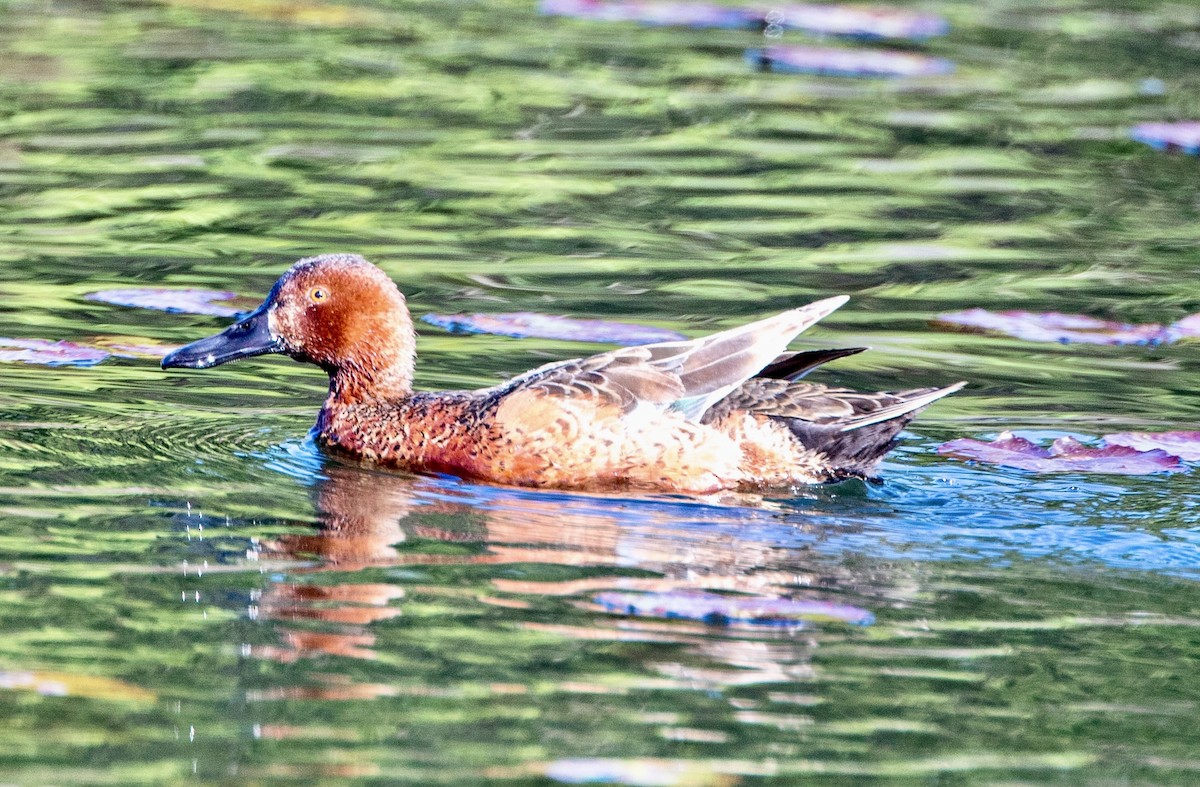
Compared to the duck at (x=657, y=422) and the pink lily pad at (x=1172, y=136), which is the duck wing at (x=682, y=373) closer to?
the duck at (x=657, y=422)

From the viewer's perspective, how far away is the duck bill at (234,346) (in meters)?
7.74

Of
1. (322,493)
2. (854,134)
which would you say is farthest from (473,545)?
(854,134)

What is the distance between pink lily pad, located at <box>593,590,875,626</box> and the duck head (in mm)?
2441

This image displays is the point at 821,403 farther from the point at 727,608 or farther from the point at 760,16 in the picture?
the point at 760,16

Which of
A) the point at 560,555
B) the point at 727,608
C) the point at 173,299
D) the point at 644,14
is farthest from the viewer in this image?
the point at 644,14

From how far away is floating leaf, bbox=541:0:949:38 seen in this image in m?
16.7

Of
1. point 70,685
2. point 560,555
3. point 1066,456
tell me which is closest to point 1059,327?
point 1066,456

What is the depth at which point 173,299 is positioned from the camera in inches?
368

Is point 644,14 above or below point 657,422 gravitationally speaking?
above

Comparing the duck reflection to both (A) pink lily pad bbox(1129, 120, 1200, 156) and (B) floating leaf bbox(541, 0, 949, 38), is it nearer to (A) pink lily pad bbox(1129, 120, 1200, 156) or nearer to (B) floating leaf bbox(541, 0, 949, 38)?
(A) pink lily pad bbox(1129, 120, 1200, 156)

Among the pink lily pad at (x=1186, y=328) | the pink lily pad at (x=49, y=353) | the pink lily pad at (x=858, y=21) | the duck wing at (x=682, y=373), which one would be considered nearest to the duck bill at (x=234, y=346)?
the pink lily pad at (x=49, y=353)

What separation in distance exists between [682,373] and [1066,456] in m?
1.46

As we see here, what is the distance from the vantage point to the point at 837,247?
10.6 m

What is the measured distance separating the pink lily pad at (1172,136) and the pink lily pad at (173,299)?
21.0 ft
